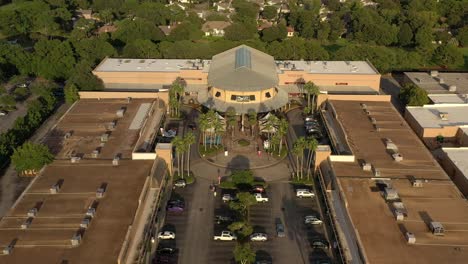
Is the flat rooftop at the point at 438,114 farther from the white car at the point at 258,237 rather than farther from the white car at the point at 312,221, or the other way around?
the white car at the point at 258,237

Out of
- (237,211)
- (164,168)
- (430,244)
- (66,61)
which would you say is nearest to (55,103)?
(66,61)

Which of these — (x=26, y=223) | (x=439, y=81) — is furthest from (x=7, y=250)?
(x=439, y=81)

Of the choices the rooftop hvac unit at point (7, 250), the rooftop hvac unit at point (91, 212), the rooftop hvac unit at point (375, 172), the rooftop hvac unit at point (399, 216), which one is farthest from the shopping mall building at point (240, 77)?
the rooftop hvac unit at point (7, 250)

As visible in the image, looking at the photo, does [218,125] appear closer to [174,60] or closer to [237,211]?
[237,211]

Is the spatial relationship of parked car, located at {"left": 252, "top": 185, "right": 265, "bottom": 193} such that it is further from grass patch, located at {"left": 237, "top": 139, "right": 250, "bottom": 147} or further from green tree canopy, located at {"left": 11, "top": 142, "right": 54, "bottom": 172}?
green tree canopy, located at {"left": 11, "top": 142, "right": 54, "bottom": 172}

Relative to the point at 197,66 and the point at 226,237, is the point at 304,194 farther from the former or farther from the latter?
the point at 197,66

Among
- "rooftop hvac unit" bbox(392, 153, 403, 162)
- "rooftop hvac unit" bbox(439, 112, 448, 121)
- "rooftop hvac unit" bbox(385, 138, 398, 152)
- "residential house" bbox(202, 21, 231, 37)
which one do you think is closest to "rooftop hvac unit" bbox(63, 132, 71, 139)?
"rooftop hvac unit" bbox(385, 138, 398, 152)
